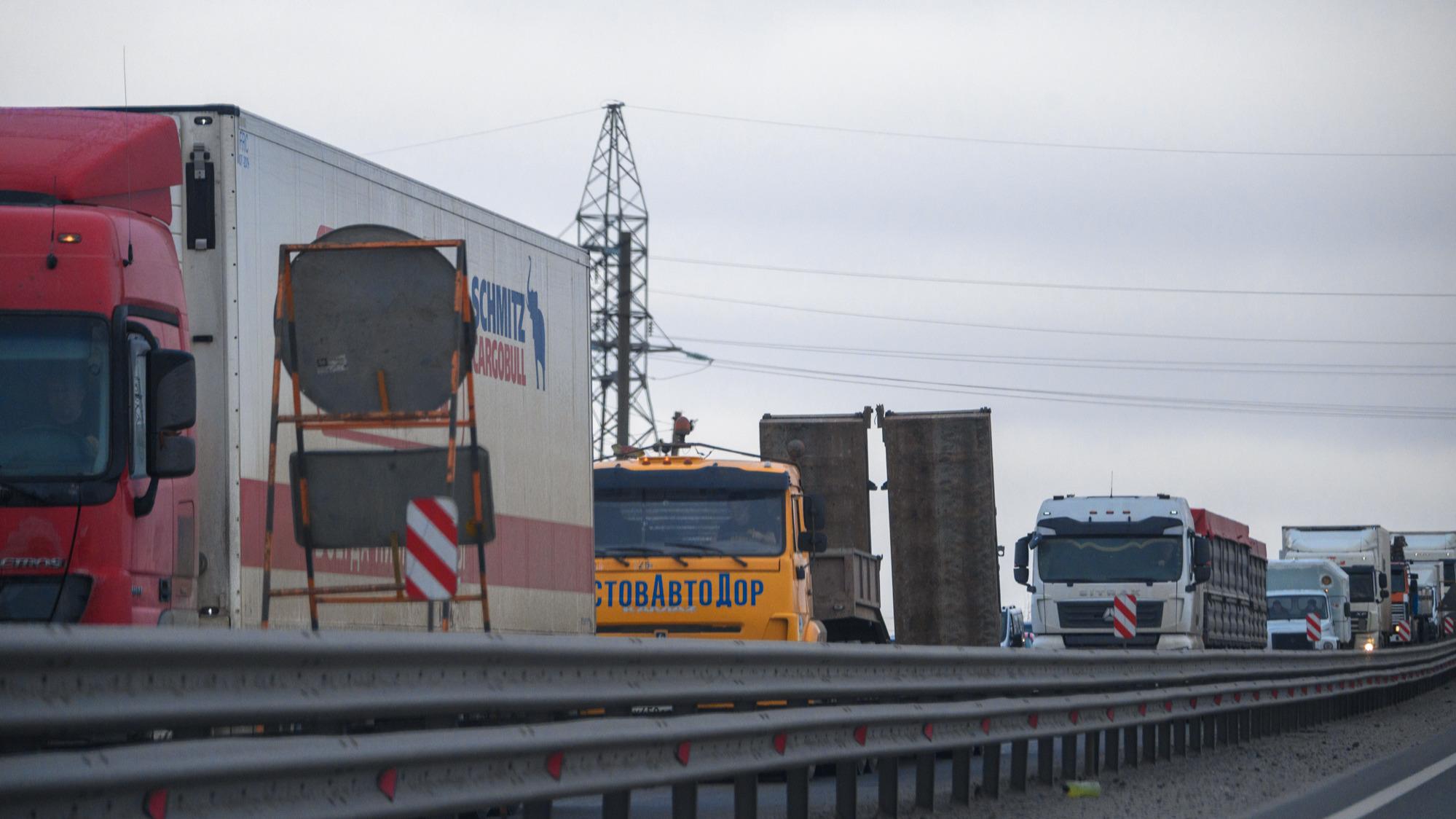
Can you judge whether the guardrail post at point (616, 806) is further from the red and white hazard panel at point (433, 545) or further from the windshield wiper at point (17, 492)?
the windshield wiper at point (17, 492)

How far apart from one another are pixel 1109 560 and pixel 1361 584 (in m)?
24.5

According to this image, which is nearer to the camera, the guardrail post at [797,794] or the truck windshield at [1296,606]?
the guardrail post at [797,794]

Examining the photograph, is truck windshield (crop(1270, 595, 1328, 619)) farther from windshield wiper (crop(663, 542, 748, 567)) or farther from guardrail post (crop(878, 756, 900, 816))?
guardrail post (crop(878, 756, 900, 816))

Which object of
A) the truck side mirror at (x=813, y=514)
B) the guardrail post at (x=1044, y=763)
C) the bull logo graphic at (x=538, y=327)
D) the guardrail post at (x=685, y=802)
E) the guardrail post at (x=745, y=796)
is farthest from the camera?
the truck side mirror at (x=813, y=514)

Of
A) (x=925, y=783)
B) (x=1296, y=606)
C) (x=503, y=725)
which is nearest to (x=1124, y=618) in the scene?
(x=925, y=783)

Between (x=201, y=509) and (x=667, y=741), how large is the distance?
3.18m

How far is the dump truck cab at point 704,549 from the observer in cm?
1524

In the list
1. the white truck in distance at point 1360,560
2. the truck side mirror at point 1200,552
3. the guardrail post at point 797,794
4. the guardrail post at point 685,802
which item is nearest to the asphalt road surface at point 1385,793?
the guardrail post at point 797,794

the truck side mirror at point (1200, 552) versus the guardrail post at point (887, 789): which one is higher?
the truck side mirror at point (1200, 552)

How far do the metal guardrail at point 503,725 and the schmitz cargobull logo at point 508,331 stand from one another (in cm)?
385

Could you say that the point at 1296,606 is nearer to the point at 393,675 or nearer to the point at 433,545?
the point at 433,545

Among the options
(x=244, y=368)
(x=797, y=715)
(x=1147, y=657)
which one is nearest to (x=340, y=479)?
(x=244, y=368)

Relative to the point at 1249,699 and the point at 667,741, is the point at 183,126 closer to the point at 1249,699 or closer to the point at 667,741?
the point at 667,741

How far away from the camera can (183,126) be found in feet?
30.1
